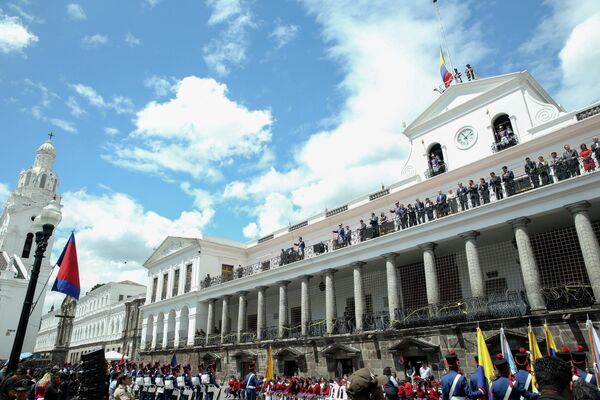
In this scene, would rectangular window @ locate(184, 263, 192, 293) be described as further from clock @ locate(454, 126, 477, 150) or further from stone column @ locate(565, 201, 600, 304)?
stone column @ locate(565, 201, 600, 304)

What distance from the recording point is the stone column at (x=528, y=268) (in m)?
14.0

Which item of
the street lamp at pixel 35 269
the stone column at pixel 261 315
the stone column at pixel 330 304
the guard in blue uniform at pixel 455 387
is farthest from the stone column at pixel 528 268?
the stone column at pixel 261 315

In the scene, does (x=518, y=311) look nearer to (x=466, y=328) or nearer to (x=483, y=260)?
(x=466, y=328)

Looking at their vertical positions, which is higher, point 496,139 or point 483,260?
point 496,139

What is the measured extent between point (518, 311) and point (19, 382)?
576 inches

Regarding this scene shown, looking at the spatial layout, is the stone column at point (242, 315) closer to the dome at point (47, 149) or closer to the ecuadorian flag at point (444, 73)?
the ecuadorian flag at point (444, 73)

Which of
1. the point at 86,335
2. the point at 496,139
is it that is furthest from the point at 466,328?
the point at 86,335

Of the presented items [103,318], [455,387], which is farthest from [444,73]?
A: [103,318]

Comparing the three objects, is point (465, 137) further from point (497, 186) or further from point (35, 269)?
point (35, 269)

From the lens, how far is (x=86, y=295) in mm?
67625

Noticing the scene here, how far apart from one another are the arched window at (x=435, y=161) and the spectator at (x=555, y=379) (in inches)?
770

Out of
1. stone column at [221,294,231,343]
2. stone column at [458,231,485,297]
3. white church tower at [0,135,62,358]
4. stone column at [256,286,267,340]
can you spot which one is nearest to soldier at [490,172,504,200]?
stone column at [458,231,485,297]

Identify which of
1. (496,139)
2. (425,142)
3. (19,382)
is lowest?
(19,382)

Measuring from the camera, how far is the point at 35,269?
900 centimetres
